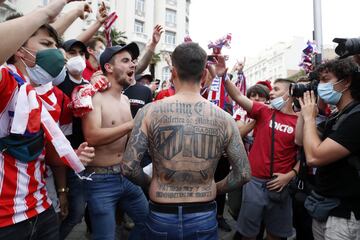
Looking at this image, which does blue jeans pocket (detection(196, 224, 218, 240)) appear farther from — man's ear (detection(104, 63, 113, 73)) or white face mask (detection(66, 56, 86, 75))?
white face mask (detection(66, 56, 86, 75))

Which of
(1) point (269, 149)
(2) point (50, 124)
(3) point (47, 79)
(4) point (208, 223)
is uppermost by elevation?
(3) point (47, 79)

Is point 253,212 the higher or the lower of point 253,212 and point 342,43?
the lower

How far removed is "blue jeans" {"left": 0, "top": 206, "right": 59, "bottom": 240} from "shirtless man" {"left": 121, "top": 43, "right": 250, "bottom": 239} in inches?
24.3

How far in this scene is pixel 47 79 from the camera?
222 centimetres

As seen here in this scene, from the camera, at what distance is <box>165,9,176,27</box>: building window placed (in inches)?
1674

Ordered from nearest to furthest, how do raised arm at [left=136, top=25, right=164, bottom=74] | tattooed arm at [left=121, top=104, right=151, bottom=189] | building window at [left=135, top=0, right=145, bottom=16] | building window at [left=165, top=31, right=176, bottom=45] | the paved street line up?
tattooed arm at [left=121, top=104, right=151, bottom=189] → raised arm at [left=136, top=25, right=164, bottom=74] → the paved street → building window at [left=135, top=0, right=145, bottom=16] → building window at [left=165, top=31, right=176, bottom=45]

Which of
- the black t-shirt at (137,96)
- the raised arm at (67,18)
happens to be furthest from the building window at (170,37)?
the raised arm at (67,18)

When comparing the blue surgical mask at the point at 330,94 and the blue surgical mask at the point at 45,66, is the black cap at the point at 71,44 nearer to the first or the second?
the blue surgical mask at the point at 45,66

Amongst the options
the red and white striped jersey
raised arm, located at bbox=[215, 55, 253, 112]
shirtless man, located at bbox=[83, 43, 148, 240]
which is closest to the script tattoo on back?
shirtless man, located at bbox=[83, 43, 148, 240]

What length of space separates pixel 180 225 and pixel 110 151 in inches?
46.5

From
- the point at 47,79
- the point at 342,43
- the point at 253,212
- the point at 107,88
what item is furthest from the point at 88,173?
the point at 342,43

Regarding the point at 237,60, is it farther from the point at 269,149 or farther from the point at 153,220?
the point at 153,220

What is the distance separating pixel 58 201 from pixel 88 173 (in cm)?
36

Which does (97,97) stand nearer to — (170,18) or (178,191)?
(178,191)
